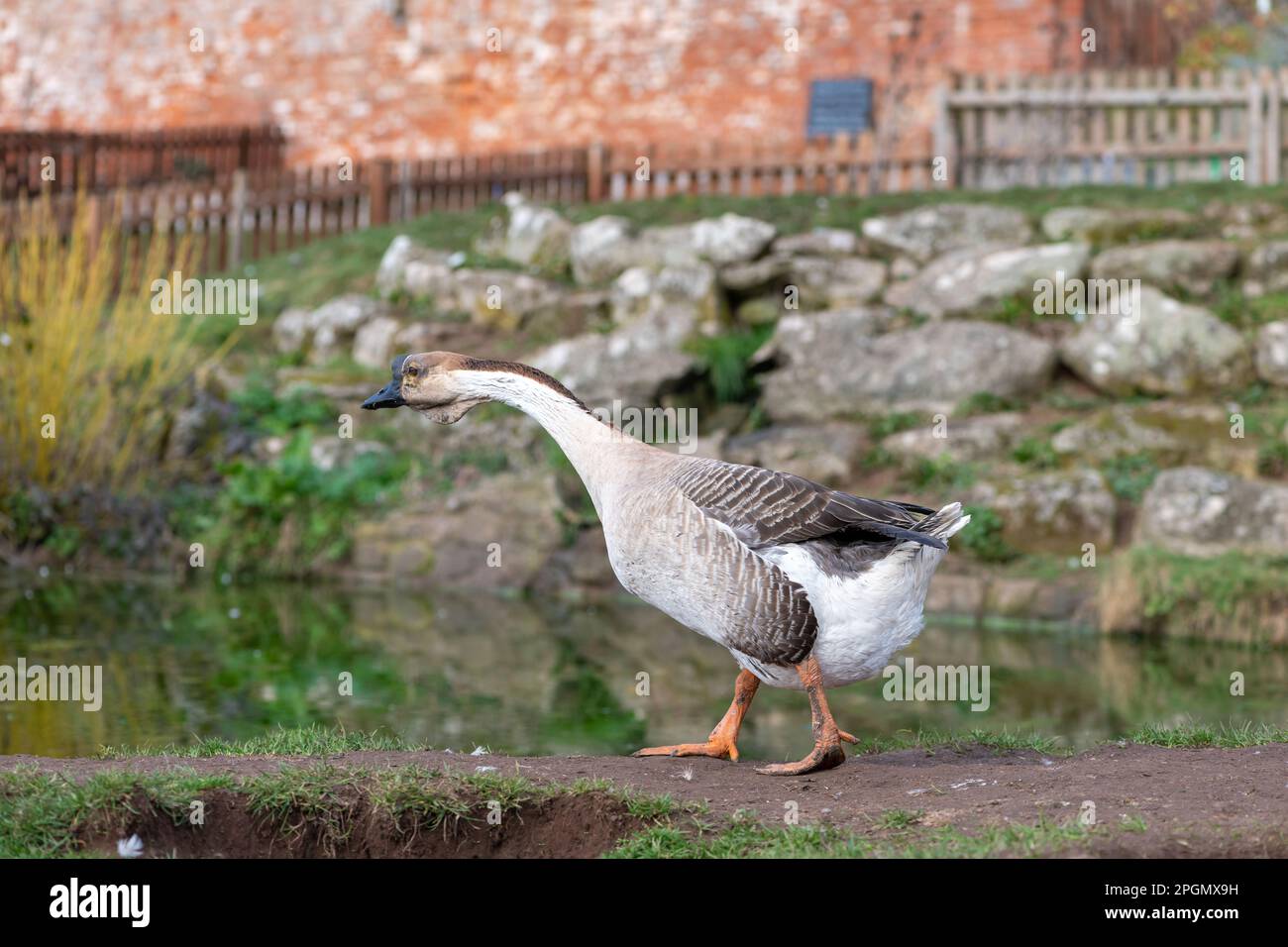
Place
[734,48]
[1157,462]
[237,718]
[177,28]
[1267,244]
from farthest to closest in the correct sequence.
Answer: [177,28] → [734,48] → [1267,244] → [1157,462] → [237,718]

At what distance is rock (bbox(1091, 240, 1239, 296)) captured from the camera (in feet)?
49.8

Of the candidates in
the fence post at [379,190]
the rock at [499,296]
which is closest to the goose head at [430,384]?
the rock at [499,296]

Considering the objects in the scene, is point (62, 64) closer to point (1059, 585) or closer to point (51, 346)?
point (51, 346)

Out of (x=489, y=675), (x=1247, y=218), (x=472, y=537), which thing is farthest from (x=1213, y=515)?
(x=472, y=537)

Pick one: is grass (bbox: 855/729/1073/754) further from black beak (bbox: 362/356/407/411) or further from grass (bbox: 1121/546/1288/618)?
grass (bbox: 1121/546/1288/618)

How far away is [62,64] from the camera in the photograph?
27562 mm

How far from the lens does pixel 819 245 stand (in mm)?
16547

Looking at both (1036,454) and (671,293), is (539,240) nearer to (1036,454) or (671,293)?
(671,293)

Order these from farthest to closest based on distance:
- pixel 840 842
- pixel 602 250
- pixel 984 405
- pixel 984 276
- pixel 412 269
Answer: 1. pixel 412 269
2. pixel 602 250
3. pixel 984 276
4. pixel 984 405
5. pixel 840 842

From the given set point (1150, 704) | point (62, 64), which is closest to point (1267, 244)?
point (1150, 704)

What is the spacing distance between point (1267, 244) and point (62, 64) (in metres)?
21.5

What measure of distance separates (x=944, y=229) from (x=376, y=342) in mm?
6370

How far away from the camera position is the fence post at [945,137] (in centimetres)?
1889

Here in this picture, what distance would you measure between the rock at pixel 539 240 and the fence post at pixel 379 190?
3502 millimetres
